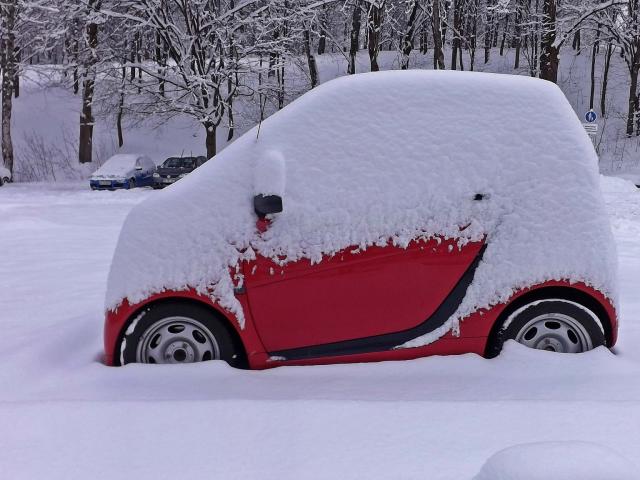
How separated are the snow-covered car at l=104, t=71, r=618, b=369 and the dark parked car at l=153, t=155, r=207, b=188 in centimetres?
1993

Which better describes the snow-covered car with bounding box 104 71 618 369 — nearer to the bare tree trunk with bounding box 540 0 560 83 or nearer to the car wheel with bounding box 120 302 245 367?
the car wheel with bounding box 120 302 245 367

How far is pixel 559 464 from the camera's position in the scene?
1358 millimetres

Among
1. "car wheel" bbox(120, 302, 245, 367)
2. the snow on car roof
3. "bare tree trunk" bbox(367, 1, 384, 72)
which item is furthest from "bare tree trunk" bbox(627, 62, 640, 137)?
"car wheel" bbox(120, 302, 245, 367)

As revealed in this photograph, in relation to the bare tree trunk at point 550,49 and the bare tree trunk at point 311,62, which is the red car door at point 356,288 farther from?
the bare tree trunk at point 311,62

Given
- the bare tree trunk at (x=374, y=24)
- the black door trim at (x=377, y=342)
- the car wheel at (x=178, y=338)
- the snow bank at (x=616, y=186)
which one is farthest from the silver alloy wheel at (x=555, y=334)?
the bare tree trunk at (x=374, y=24)

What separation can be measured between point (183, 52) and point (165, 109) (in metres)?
1.97

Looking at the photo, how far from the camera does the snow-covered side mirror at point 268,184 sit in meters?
2.92

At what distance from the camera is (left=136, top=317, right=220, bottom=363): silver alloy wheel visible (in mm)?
3096

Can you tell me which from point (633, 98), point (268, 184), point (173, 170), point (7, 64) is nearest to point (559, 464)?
point (268, 184)

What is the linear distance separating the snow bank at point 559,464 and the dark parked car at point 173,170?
21.9 metres

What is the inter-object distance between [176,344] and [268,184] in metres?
1.07

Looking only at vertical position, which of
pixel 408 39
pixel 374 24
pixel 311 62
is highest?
pixel 408 39

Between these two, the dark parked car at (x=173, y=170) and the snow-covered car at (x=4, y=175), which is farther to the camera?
the dark parked car at (x=173, y=170)

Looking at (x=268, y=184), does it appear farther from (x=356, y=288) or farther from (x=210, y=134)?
(x=210, y=134)
